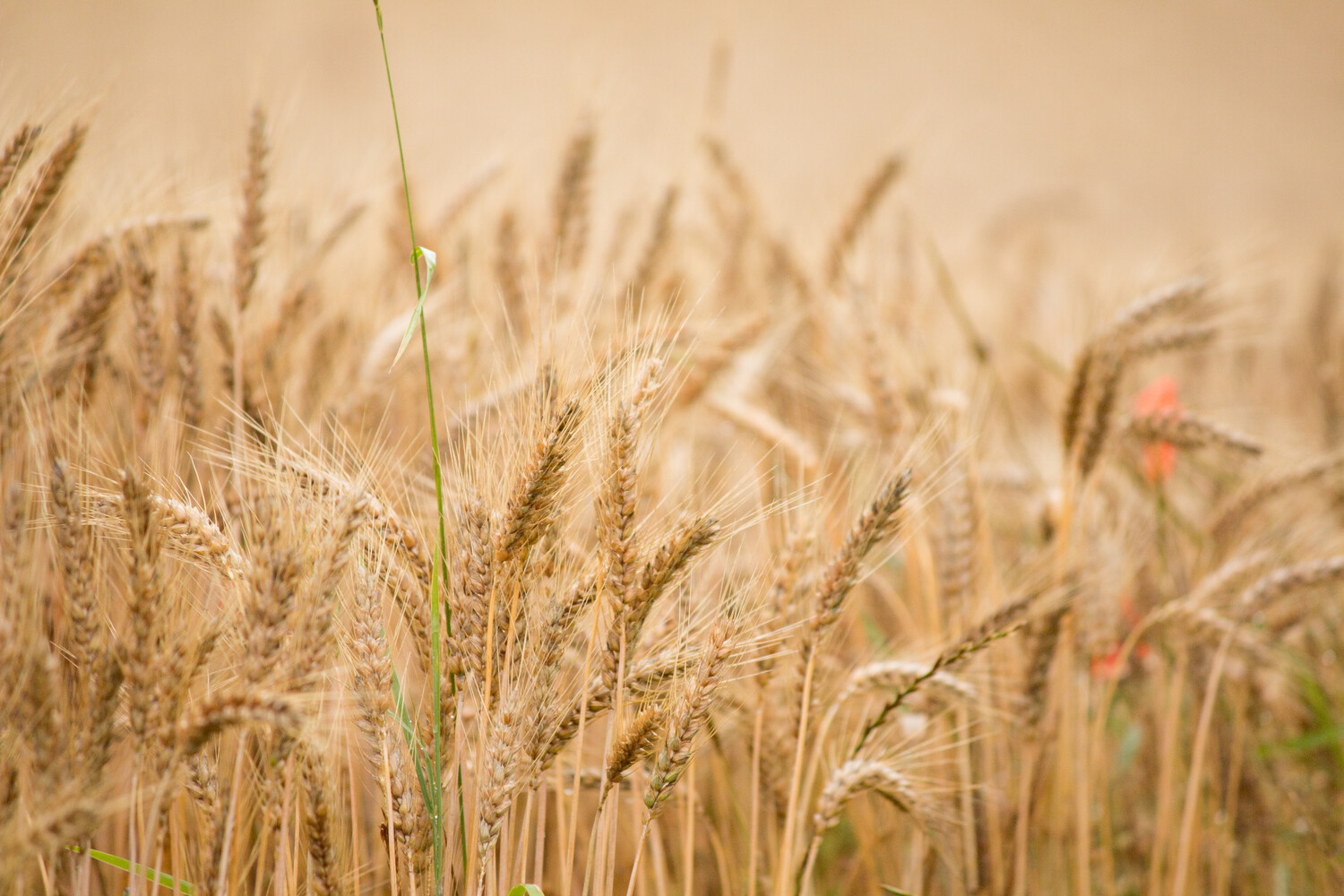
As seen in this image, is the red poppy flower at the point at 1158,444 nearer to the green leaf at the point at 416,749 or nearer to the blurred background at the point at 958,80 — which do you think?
the green leaf at the point at 416,749

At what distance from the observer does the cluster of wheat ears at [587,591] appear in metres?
0.56

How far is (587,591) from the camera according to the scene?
642 millimetres

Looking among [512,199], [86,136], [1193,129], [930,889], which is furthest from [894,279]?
[1193,129]

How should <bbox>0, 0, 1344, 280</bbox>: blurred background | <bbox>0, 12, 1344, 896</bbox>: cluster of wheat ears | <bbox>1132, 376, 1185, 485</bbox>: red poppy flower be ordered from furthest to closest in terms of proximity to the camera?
1. <bbox>0, 0, 1344, 280</bbox>: blurred background
2. <bbox>1132, 376, 1185, 485</bbox>: red poppy flower
3. <bbox>0, 12, 1344, 896</bbox>: cluster of wheat ears

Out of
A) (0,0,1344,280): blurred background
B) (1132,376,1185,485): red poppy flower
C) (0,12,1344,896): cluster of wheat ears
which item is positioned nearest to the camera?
(0,12,1344,896): cluster of wheat ears

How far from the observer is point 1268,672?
58.4 inches

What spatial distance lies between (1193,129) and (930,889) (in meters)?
18.7

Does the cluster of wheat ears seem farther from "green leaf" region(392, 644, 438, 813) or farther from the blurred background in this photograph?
the blurred background

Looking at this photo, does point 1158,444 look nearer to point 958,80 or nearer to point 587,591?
point 587,591

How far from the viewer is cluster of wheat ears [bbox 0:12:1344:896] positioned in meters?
0.56

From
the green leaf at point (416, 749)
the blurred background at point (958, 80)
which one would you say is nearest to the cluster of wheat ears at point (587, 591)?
the green leaf at point (416, 749)

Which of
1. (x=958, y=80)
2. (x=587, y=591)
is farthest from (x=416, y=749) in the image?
(x=958, y=80)

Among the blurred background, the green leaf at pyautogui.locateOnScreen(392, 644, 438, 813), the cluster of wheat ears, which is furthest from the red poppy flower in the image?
the blurred background

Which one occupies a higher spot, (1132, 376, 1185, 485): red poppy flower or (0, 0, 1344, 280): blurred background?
(0, 0, 1344, 280): blurred background
